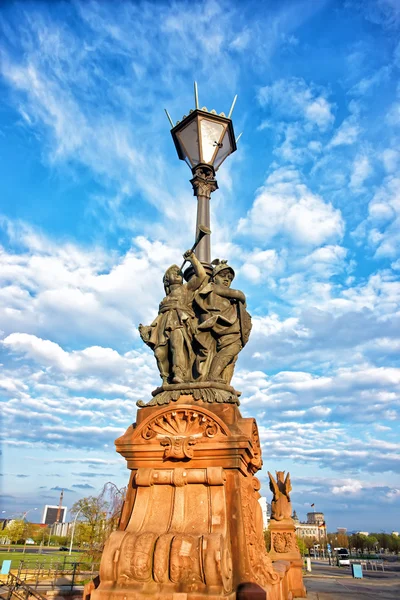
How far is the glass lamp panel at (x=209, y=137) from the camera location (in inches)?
439

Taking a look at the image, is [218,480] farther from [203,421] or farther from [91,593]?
[91,593]

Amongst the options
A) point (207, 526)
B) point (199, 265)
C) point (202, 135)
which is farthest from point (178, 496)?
point (202, 135)

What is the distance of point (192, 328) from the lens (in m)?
7.46

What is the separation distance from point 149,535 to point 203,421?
60.0 inches

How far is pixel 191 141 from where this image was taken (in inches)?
453

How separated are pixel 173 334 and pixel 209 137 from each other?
20.2 ft

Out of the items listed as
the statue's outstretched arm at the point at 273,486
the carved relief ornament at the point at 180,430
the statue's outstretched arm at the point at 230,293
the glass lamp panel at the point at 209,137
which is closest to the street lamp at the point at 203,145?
the glass lamp panel at the point at 209,137

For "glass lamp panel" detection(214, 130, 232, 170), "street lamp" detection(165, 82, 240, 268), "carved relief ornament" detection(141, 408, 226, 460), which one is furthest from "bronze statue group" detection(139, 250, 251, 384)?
"glass lamp panel" detection(214, 130, 232, 170)

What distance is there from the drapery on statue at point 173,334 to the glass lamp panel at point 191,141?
473 cm

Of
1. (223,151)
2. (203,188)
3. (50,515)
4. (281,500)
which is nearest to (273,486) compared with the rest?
(281,500)

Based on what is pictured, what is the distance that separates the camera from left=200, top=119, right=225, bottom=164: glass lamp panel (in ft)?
36.6

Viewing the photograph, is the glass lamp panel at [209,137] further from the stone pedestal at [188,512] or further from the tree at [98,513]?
the tree at [98,513]

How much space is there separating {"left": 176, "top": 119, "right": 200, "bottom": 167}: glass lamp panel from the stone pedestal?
696cm

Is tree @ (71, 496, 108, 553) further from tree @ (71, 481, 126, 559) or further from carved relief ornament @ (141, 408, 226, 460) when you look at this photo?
carved relief ornament @ (141, 408, 226, 460)
